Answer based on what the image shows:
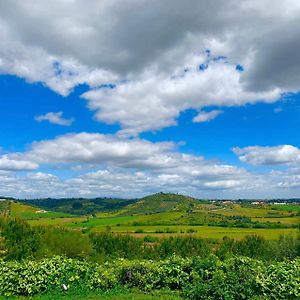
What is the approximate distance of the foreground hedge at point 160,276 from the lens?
1651 centimetres

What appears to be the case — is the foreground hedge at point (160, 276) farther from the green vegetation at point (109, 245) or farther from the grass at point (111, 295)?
the green vegetation at point (109, 245)

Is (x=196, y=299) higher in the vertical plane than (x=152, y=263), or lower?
lower

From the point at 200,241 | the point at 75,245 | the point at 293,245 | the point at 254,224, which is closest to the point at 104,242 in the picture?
the point at 200,241

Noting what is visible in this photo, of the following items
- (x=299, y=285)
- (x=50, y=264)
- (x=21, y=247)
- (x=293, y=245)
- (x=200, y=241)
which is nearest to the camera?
(x=299, y=285)

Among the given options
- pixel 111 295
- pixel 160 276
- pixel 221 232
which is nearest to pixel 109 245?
pixel 221 232

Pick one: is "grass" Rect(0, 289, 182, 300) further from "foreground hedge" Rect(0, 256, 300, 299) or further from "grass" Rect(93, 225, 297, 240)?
"grass" Rect(93, 225, 297, 240)

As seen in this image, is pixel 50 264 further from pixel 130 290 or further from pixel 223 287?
pixel 223 287

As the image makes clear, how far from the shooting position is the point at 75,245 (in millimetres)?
56062

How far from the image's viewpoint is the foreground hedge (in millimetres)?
16506

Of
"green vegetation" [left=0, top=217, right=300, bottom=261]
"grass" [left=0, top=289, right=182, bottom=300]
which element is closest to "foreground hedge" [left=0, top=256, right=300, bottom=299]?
"grass" [left=0, top=289, right=182, bottom=300]

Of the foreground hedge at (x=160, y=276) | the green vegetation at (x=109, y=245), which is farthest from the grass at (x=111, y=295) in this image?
the green vegetation at (x=109, y=245)

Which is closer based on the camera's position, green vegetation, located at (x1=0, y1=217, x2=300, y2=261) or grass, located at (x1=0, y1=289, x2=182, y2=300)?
grass, located at (x1=0, y1=289, x2=182, y2=300)

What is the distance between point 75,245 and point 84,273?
3880 cm

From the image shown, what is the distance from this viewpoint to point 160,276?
1855cm
